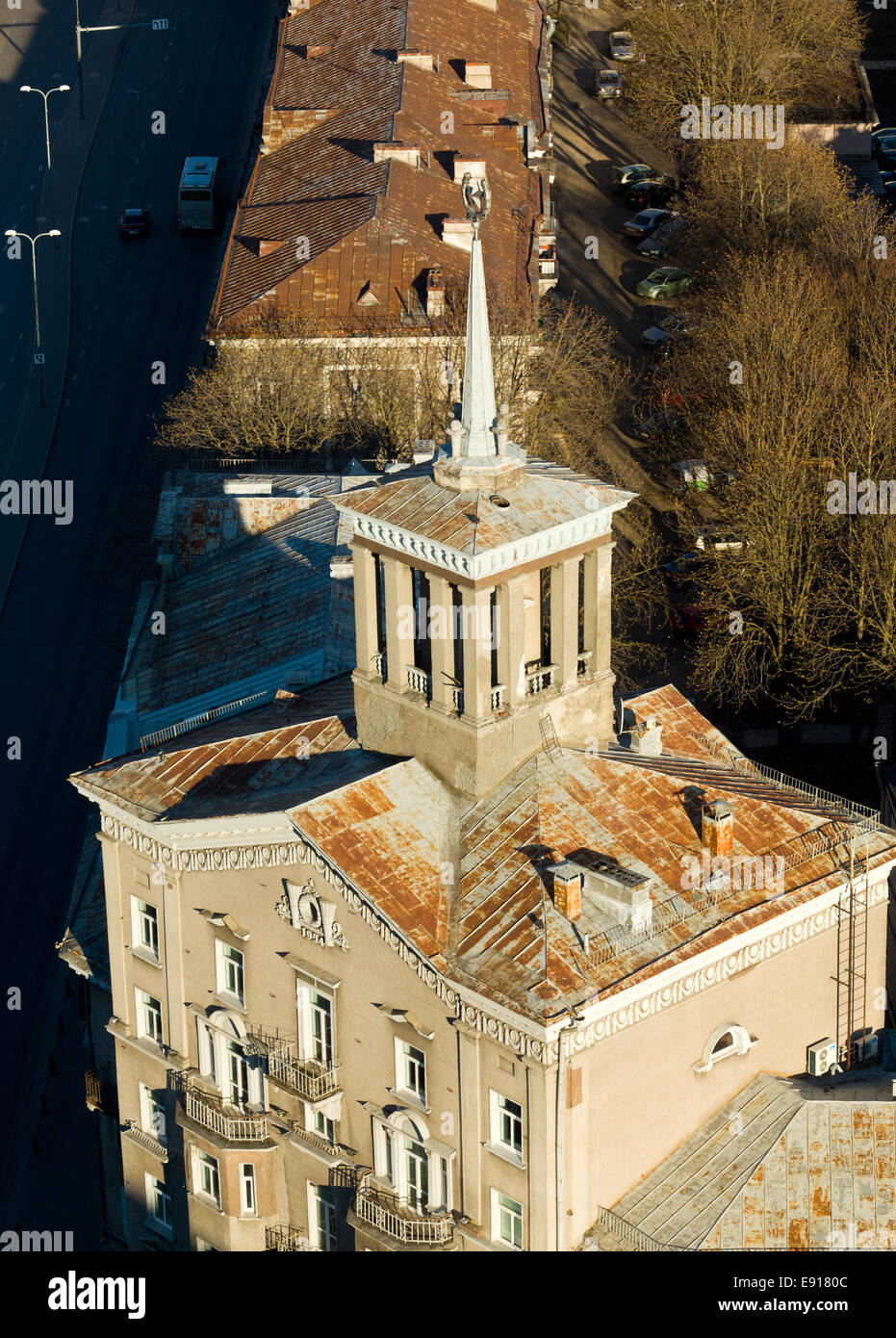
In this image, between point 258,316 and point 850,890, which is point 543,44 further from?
point 850,890

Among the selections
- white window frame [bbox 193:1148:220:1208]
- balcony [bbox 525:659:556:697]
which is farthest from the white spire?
white window frame [bbox 193:1148:220:1208]

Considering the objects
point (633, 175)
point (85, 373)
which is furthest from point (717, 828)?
point (633, 175)

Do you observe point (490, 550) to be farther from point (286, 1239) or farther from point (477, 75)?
point (477, 75)

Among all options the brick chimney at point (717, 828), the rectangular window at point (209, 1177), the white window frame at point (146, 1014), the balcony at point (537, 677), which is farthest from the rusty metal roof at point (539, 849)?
the rectangular window at point (209, 1177)

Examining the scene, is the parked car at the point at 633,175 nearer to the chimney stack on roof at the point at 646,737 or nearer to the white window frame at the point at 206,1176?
the chimney stack on roof at the point at 646,737

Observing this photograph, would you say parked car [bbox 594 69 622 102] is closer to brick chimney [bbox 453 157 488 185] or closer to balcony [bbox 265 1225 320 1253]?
brick chimney [bbox 453 157 488 185]

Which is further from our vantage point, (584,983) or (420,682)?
(420,682)
